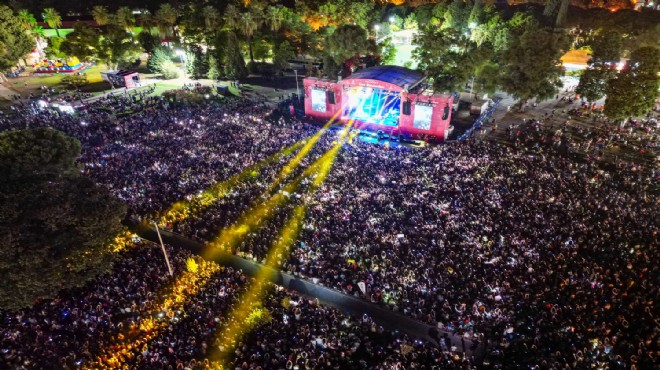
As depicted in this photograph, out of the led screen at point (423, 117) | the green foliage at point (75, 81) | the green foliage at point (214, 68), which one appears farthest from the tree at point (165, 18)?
the led screen at point (423, 117)

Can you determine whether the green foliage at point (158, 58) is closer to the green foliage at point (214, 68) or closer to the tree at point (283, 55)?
the green foliage at point (214, 68)

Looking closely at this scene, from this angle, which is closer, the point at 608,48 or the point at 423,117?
the point at 423,117

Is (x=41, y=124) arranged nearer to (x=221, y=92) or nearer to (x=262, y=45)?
(x=221, y=92)

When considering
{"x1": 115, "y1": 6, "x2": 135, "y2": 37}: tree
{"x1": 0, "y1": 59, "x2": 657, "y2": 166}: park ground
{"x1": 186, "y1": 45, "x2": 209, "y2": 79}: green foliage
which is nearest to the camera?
{"x1": 0, "y1": 59, "x2": 657, "y2": 166}: park ground

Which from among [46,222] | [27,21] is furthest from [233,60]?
[46,222]

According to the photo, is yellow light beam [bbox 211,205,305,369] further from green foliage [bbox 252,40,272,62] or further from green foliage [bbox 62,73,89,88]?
green foliage [bbox 62,73,89,88]

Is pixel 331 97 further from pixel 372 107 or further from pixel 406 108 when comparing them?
pixel 406 108

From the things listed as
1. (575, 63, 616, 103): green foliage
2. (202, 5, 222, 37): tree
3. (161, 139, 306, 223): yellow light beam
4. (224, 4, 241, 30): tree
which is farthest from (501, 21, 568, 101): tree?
(202, 5, 222, 37): tree

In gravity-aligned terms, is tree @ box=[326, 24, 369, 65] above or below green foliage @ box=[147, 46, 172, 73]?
above
